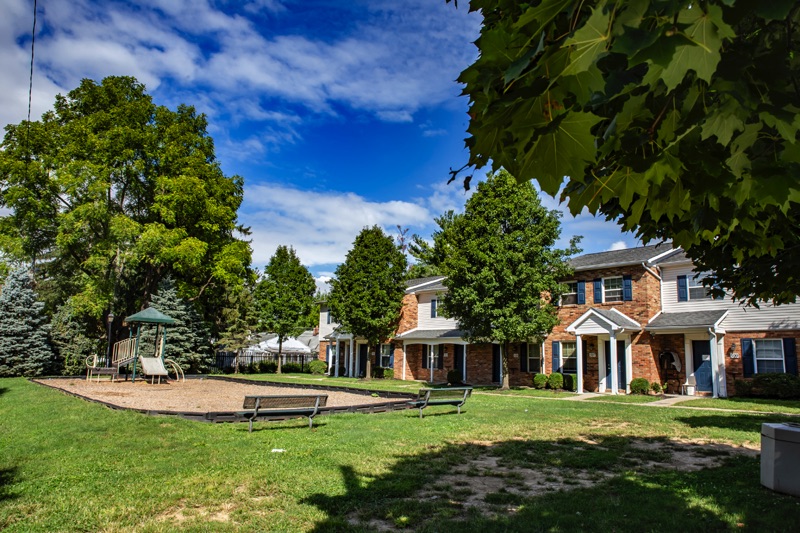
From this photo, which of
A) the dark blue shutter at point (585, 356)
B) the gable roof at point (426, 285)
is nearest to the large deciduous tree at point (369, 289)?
the gable roof at point (426, 285)

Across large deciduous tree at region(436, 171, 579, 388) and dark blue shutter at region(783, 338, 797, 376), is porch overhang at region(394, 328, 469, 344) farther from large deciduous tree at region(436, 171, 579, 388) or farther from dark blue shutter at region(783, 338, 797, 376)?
dark blue shutter at region(783, 338, 797, 376)

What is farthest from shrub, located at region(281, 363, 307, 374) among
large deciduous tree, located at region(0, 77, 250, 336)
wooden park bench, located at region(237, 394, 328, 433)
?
wooden park bench, located at region(237, 394, 328, 433)

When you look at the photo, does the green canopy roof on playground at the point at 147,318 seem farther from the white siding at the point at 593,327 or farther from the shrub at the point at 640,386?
the shrub at the point at 640,386

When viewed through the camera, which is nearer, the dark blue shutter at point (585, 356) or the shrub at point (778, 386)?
the shrub at point (778, 386)

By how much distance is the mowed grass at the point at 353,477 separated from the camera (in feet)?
15.9

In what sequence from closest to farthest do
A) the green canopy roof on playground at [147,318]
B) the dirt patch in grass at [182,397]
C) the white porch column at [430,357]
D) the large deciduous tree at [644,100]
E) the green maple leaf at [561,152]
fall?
the large deciduous tree at [644,100] < the green maple leaf at [561,152] < the dirt patch in grass at [182,397] < the green canopy roof on playground at [147,318] < the white porch column at [430,357]

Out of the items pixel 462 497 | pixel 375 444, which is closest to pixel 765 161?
pixel 462 497

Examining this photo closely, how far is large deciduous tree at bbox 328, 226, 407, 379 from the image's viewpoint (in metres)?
30.8

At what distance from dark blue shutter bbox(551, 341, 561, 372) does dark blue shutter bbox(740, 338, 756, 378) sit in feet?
24.7

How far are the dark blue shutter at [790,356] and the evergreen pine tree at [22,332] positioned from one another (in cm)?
3384

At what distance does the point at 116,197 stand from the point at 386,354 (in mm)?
19252

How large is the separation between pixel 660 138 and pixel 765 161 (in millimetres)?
405

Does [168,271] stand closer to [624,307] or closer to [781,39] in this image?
[624,307]

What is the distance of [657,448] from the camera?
8836 mm
